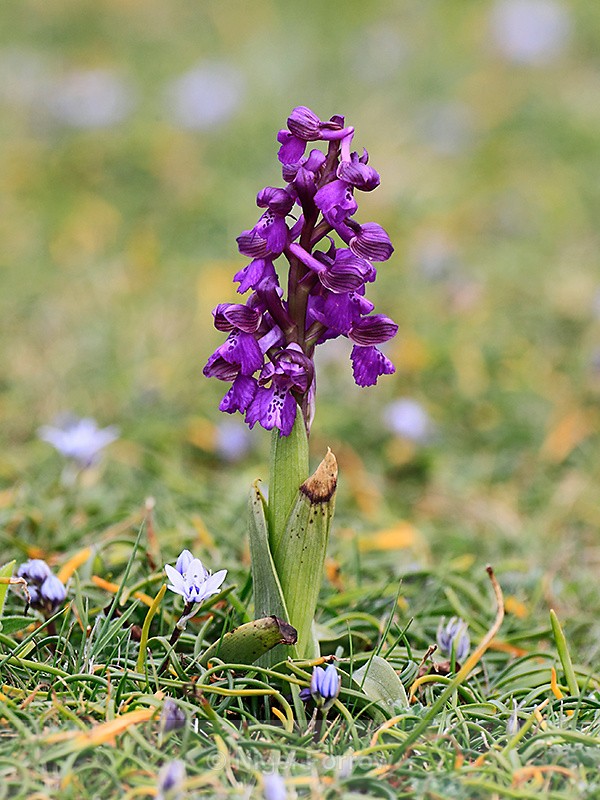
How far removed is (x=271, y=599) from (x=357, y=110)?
535 centimetres

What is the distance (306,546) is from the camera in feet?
6.88

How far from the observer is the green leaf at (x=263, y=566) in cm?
209

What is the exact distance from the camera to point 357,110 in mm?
6898

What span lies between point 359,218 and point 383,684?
3810 mm

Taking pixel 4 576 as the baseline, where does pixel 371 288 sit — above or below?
above

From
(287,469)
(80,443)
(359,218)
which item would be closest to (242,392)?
(287,469)

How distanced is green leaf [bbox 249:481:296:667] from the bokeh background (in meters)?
0.95

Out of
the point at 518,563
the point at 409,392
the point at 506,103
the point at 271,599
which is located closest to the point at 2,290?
the point at 409,392

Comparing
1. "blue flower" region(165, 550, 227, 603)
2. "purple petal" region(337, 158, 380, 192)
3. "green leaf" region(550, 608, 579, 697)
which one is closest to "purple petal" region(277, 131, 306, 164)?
"purple petal" region(337, 158, 380, 192)

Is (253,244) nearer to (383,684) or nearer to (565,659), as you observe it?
(383,684)

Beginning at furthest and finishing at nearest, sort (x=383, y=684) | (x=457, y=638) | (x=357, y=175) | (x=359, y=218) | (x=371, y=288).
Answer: (x=359, y=218) → (x=371, y=288) → (x=457, y=638) → (x=383, y=684) → (x=357, y=175)

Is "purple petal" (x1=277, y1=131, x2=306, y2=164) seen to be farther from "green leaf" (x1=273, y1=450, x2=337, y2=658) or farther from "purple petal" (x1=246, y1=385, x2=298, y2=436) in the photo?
"green leaf" (x1=273, y1=450, x2=337, y2=658)

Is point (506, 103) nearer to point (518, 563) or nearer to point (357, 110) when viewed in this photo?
point (357, 110)

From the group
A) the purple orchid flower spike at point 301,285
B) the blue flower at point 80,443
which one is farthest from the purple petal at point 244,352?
the blue flower at point 80,443
